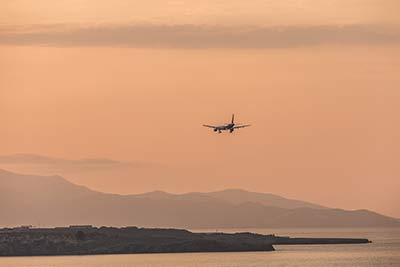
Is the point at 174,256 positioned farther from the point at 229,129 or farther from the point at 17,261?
the point at 229,129

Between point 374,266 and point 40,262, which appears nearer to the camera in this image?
point 374,266

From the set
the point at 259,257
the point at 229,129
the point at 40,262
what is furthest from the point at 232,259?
the point at 229,129

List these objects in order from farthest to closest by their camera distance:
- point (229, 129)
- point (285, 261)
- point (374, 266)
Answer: point (285, 261)
point (374, 266)
point (229, 129)

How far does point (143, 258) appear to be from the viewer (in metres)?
189

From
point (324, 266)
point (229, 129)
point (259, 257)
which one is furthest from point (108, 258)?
point (229, 129)

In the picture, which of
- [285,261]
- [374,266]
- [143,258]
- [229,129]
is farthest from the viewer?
[143,258]

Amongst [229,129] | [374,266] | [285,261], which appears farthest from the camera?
[285,261]

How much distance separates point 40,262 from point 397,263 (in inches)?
1534

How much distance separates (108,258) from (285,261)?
76.5 feet

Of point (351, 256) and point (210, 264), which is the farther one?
point (351, 256)

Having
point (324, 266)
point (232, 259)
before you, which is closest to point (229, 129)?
point (324, 266)

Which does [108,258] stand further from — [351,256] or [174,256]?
[351,256]

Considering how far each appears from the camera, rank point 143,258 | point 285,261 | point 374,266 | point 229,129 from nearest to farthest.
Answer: point 229,129 → point 374,266 → point 285,261 → point 143,258

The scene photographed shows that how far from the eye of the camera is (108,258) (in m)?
190
